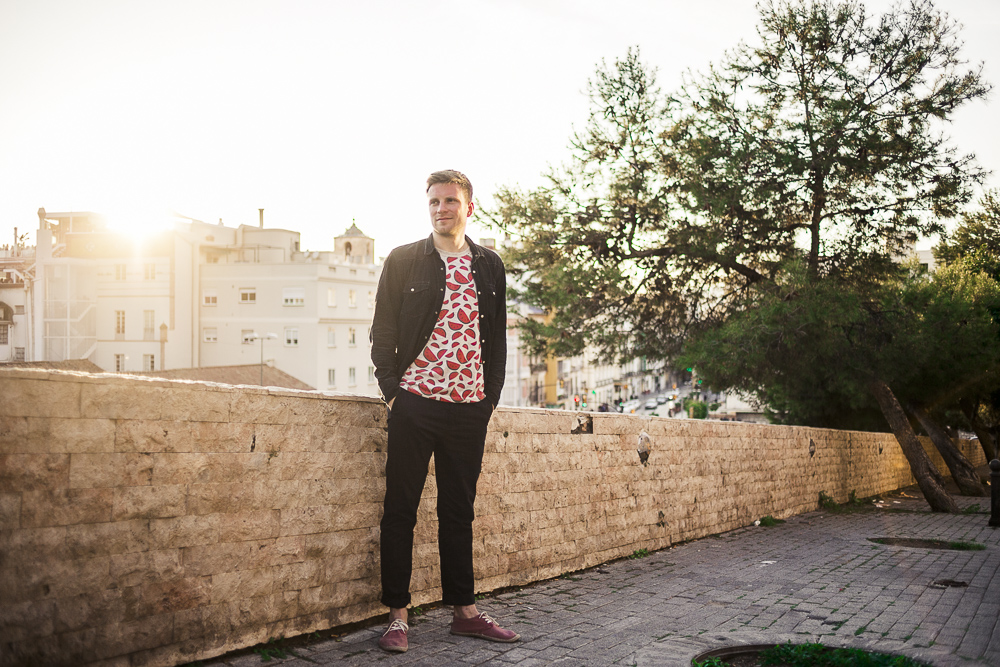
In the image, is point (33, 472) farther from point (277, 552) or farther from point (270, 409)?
point (277, 552)

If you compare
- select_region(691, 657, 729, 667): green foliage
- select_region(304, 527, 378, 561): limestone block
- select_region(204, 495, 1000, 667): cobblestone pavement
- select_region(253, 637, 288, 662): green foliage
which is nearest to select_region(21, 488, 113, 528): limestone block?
select_region(204, 495, 1000, 667): cobblestone pavement

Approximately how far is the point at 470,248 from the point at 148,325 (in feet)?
200

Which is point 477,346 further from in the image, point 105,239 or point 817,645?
point 105,239

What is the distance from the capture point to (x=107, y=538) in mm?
3309

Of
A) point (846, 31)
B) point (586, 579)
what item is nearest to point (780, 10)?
point (846, 31)

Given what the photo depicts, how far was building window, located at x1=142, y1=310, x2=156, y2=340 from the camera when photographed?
5969cm

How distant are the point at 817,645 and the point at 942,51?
15958mm

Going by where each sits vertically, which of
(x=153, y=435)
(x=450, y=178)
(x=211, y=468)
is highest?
(x=450, y=178)

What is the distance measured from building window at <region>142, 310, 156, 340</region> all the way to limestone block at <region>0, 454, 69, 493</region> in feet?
200

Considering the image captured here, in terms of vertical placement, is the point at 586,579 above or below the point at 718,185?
below

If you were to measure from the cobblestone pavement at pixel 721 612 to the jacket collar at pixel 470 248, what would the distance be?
1992 millimetres

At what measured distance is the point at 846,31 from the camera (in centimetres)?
1662

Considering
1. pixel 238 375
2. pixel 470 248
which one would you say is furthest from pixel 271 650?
pixel 238 375

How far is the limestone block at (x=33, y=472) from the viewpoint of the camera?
3.00 metres
